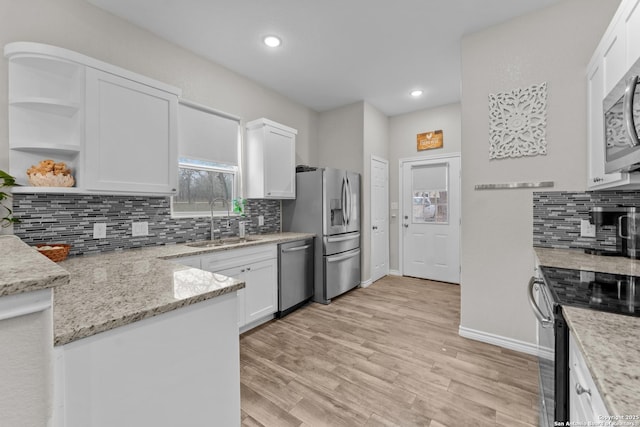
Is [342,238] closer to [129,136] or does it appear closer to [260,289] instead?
[260,289]

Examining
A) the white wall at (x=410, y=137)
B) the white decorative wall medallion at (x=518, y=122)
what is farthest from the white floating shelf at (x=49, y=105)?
the white wall at (x=410, y=137)

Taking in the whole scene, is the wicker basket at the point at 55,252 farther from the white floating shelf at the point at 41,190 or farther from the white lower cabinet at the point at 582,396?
the white lower cabinet at the point at 582,396

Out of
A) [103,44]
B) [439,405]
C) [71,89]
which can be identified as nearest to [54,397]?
[439,405]

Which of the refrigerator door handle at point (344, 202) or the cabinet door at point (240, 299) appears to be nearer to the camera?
the cabinet door at point (240, 299)

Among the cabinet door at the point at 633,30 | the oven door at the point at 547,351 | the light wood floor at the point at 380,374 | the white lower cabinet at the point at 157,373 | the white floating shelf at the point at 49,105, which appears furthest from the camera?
the white floating shelf at the point at 49,105

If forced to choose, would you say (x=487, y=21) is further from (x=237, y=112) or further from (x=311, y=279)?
(x=311, y=279)

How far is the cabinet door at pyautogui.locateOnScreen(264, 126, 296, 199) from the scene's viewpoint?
128 inches

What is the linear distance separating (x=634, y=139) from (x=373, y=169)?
3.29m

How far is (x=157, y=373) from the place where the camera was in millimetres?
948

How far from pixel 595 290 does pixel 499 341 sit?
61.8 inches

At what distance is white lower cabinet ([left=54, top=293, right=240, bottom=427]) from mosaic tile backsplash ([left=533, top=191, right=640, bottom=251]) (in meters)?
2.40

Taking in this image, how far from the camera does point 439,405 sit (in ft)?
5.51

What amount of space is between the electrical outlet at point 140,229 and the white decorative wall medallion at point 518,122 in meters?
3.12

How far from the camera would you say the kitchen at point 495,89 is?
2021 millimetres
